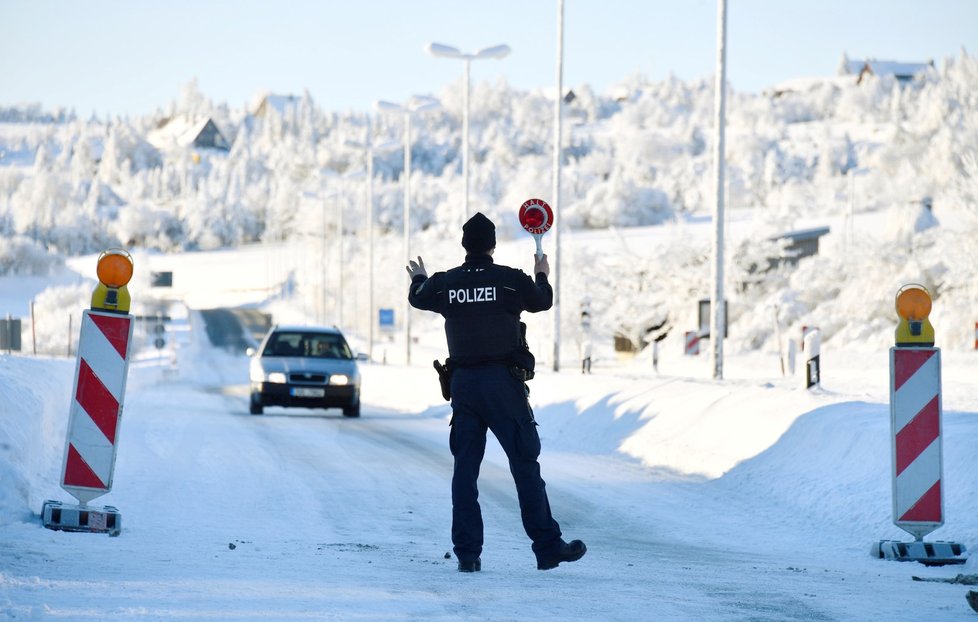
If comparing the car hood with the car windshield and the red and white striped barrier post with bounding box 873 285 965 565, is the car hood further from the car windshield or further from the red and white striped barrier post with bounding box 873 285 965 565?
the red and white striped barrier post with bounding box 873 285 965 565

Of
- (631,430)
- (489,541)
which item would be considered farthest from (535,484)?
(631,430)

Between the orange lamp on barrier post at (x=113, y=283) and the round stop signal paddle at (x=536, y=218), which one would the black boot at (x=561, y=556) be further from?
the orange lamp on barrier post at (x=113, y=283)

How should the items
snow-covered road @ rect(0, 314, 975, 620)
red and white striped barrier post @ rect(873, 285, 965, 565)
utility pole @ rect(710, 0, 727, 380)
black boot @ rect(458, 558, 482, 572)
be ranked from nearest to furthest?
snow-covered road @ rect(0, 314, 975, 620), black boot @ rect(458, 558, 482, 572), red and white striped barrier post @ rect(873, 285, 965, 565), utility pole @ rect(710, 0, 727, 380)

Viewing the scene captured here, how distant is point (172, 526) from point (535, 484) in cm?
283

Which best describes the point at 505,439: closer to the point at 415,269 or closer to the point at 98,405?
the point at 415,269

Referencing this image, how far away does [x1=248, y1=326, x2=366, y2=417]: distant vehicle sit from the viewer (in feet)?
75.7

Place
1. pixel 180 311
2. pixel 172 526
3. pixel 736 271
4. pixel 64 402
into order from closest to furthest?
pixel 172 526
pixel 64 402
pixel 736 271
pixel 180 311

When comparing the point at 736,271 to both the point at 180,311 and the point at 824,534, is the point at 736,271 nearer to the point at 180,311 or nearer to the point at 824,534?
the point at 824,534

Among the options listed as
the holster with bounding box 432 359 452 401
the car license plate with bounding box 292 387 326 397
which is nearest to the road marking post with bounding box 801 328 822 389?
the car license plate with bounding box 292 387 326 397

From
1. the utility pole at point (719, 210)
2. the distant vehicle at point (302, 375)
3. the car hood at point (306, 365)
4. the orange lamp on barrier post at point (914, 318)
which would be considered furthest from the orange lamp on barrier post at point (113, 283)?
the utility pole at point (719, 210)

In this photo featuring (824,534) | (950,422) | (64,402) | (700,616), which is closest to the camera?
(700,616)

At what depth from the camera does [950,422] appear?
1120 centimetres

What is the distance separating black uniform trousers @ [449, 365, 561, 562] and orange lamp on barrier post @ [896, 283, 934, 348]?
2667 mm

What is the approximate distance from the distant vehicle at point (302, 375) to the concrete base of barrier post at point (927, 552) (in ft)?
52.1
